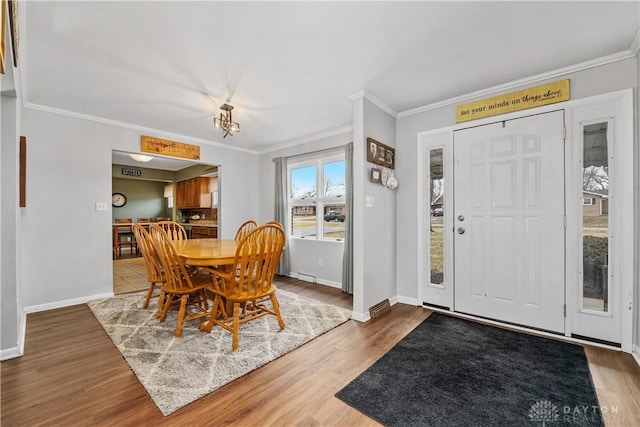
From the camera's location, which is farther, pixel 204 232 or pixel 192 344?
pixel 204 232

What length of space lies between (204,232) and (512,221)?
6.17 metres

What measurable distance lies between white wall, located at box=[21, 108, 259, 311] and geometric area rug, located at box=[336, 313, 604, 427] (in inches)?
141

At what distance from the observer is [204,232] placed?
660cm

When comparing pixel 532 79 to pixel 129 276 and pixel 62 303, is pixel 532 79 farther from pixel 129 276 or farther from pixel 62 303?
pixel 129 276

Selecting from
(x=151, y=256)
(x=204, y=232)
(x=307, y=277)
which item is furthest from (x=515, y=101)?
(x=204, y=232)

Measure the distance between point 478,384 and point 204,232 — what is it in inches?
245

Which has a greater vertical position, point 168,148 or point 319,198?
point 168,148

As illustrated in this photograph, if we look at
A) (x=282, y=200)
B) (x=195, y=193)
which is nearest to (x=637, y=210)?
(x=282, y=200)

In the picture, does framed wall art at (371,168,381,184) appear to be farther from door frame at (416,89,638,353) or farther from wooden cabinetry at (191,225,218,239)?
wooden cabinetry at (191,225,218,239)

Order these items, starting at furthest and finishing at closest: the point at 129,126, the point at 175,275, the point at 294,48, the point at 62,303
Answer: the point at 129,126 < the point at 62,303 < the point at 175,275 < the point at 294,48

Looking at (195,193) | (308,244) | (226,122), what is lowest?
(308,244)

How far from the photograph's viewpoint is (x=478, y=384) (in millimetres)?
1772

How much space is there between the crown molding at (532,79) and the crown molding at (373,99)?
23 centimetres

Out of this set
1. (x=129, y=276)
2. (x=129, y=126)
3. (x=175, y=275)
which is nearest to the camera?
(x=175, y=275)
